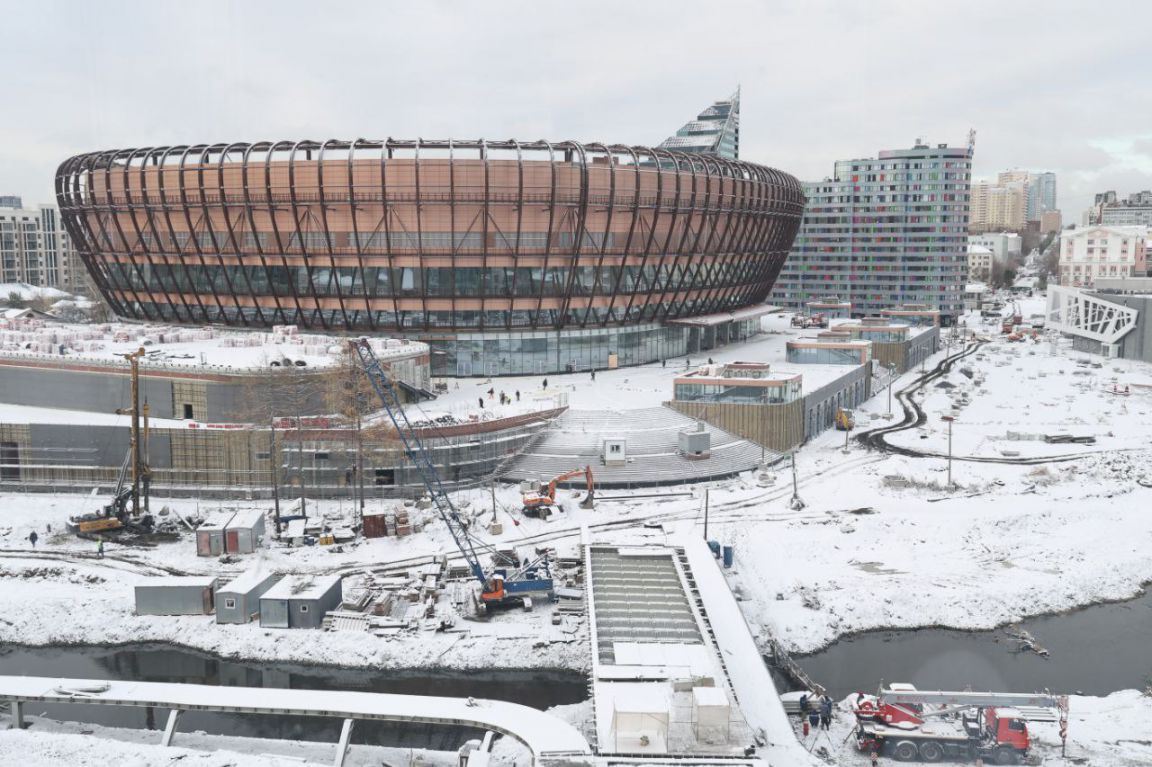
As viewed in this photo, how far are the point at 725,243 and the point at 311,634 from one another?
6869 cm

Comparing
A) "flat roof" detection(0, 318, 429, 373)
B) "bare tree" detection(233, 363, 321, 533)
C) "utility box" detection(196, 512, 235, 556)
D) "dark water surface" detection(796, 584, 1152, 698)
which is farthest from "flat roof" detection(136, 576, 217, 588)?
"dark water surface" detection(796, 584, 1152, 698)

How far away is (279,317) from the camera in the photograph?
8675cm

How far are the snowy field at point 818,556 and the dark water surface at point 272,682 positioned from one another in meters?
0.65

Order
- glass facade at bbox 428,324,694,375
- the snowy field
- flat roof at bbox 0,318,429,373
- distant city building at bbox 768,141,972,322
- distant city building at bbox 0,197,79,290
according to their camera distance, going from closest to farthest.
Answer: the snowy field → flat roof at bbox 0,318,429,373 → glass facade at bbox 428,324,694,375 → distant city building at bbox 768,141,972,322 → distant city building at bbox 0,197,79,290

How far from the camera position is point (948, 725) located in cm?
3297

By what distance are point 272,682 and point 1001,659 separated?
1167 inches

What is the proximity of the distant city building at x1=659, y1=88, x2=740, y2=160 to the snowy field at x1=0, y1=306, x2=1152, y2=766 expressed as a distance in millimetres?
125447

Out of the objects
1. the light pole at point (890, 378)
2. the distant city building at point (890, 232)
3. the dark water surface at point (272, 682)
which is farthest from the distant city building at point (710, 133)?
the dark water surface at point (272, 682)

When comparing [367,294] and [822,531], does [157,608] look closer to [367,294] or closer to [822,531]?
[822,531]

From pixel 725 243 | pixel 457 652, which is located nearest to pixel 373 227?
pixel 725 243

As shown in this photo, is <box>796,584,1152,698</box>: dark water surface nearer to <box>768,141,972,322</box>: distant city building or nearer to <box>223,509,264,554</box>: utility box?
<box>223,509,264,554</box>: utility box

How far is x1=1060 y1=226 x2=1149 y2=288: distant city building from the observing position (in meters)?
173

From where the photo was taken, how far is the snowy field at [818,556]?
40875mm

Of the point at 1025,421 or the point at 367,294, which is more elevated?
the point at 367,294
